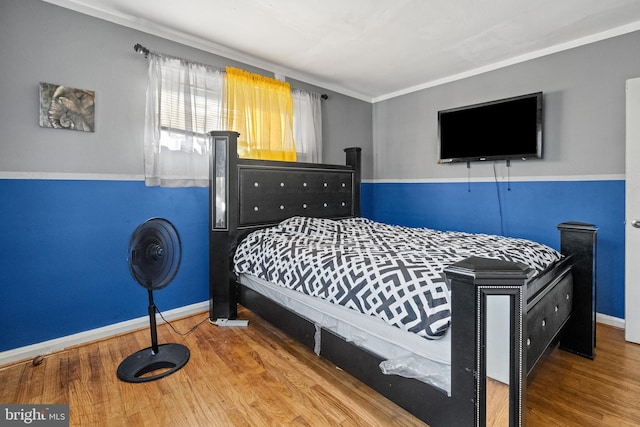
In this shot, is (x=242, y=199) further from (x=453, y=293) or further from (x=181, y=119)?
(x=453, y=293)

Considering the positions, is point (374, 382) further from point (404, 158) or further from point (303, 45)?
point (404, 158)

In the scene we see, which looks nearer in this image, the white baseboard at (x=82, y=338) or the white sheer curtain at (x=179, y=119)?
the white baseboard at (x=82, y=338)

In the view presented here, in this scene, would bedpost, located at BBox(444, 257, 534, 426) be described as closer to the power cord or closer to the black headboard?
the black headboard

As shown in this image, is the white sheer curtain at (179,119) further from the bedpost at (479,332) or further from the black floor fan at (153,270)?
the bedpost at (479,332)

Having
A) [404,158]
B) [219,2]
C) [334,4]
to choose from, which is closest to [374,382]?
[334,4]

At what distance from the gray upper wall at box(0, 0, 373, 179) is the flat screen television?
110 inches

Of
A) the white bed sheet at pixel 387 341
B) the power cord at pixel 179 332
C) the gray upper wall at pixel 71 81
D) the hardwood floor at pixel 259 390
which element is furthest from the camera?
the power cord at pixel 179 332

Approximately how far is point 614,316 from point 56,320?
14.4ft

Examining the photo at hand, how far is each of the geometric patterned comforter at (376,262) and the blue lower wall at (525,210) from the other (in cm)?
102

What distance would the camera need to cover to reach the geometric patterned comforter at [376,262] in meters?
1.35

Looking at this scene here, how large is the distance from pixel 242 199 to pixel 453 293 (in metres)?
2.05

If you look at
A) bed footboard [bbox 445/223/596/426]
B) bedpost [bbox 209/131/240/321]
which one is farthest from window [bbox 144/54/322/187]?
bed footboard [bbox 445/223/596/426]

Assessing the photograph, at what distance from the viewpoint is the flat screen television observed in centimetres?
303

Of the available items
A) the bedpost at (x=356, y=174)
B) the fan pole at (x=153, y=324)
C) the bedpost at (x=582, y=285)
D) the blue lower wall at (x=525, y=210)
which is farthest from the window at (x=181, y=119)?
the bedpost at (x=582, y=285)
